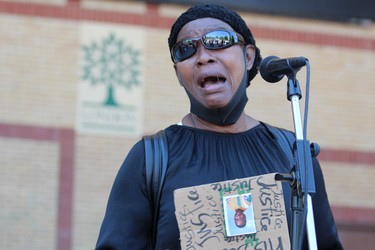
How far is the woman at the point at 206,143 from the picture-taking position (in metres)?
3.42

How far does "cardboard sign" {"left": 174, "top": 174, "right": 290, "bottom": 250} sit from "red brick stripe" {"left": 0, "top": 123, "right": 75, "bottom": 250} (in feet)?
18.5

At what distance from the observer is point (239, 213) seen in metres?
3.38

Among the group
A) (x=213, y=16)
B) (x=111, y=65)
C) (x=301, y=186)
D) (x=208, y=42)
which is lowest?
(x=301, y=186)

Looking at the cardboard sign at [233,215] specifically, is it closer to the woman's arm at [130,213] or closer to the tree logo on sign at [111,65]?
the woman's arm at [130,213]

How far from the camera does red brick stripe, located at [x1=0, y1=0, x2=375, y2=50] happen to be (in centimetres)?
905

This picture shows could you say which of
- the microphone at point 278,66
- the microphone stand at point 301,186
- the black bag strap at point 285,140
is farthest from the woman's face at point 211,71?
the microphone stand at point 301,186

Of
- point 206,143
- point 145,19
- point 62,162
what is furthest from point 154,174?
point 145,19

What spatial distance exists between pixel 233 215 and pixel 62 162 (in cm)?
572

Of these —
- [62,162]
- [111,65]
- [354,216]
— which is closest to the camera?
[62,162]

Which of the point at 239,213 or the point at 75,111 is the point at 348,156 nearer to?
the point at 75,111

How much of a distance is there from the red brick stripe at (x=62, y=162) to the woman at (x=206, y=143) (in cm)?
534

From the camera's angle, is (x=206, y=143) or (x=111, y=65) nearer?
(x=206, y=143)

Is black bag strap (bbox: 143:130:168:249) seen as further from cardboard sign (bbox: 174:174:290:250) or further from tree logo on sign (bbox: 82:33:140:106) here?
tree logo on sign (bbox: 82:33:140:106)

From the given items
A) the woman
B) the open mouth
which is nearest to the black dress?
the woman
